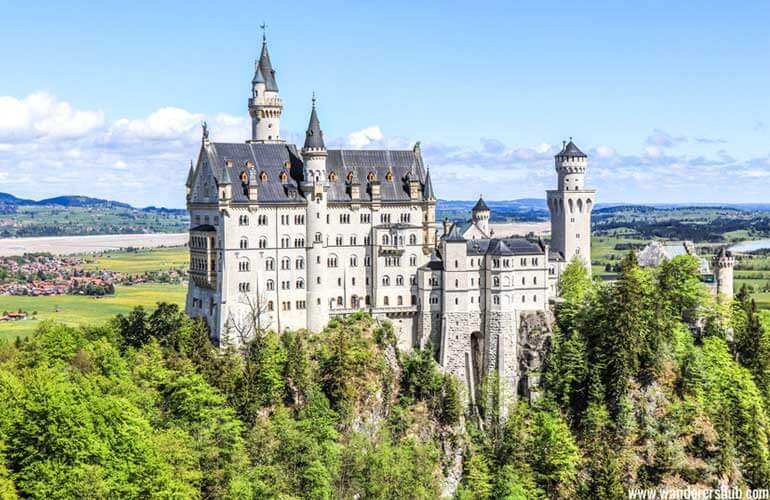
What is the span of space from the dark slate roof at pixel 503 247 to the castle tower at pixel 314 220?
17.4 meters

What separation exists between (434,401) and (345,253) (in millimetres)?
19014

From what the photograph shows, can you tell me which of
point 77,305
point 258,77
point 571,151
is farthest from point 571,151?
point 77,305

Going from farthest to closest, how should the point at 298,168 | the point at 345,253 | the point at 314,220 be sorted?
1. the point at 345,253
2. the point at 298,168
3. the point at 314,220

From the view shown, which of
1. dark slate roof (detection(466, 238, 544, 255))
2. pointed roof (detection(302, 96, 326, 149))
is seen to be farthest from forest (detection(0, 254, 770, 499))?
pointed roof (detection(302, 96, 326, 149))

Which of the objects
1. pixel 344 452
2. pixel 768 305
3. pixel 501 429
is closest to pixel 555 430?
pixel 501 429

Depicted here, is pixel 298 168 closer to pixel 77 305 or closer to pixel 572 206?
pixel 572 206

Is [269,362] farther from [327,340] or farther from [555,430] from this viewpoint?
[555,430]

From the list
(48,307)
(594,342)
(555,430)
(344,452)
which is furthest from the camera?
(48,307)

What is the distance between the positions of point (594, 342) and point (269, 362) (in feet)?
120

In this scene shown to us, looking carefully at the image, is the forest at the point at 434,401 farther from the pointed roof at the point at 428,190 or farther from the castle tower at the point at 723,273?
the pointed roof at the point at 428,190

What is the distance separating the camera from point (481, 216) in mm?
118125

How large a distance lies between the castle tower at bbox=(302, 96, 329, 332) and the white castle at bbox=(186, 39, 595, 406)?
4.7 inches

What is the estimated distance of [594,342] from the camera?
107 meters

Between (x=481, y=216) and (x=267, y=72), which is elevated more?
(x=267, y=72)
